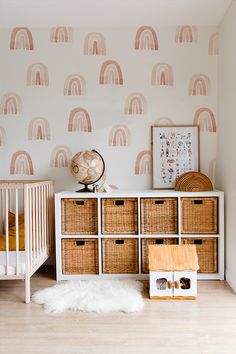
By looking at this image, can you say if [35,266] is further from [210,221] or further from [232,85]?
[232,85]

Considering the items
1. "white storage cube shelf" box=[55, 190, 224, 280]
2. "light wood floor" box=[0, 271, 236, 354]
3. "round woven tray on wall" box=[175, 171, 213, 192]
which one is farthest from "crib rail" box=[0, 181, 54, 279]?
"round woven tray on wall" box=[175, 171, 213, 192]

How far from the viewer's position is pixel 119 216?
2.98m

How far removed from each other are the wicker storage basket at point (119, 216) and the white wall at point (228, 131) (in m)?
0.72

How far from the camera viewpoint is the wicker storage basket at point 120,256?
2.98 meters

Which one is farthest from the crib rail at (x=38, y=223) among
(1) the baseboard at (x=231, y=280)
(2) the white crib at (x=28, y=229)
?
(1) the baseboard at (x=231, y=280)

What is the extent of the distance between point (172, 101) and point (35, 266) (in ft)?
5.91

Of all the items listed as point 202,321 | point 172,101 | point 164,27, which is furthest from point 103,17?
point 202,321

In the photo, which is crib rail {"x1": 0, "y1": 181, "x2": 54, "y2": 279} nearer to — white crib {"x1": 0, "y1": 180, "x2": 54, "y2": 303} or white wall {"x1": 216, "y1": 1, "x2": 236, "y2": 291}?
white crib {"x1": 0, "y1": 180, "x2": 54, "y2": 303}

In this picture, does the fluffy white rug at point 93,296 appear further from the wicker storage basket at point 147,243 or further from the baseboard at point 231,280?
the baseboard at point 231,280

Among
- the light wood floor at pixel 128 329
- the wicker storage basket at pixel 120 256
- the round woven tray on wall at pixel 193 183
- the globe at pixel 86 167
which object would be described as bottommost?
the light wood floor at pixel 128 329

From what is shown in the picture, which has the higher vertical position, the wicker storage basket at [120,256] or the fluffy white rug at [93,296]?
the wicker storage basket at [120,256]

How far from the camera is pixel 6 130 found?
10.9 ft

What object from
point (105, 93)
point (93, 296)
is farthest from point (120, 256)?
point (105, 93)

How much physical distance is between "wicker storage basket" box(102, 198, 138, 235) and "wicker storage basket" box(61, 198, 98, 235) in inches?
3.2
